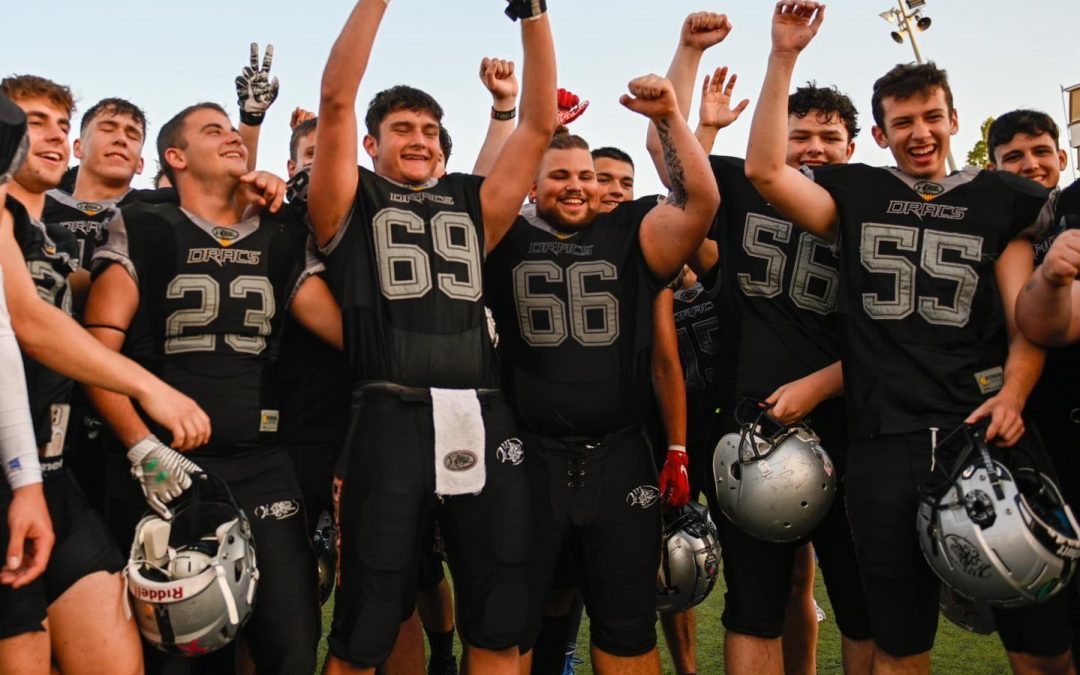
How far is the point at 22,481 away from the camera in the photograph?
7.85ft

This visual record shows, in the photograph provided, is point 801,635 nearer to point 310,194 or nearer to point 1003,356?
point 1003,356

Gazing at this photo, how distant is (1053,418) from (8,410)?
373cm

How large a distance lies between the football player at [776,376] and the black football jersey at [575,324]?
407mm

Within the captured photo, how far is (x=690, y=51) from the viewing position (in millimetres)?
4332

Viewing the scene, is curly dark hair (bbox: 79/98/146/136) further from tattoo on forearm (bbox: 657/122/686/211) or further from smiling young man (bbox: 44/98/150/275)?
tattoo on forearm (bbox: 657/122/686/211)

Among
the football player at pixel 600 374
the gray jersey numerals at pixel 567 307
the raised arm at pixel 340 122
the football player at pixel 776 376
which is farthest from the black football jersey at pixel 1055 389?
the raised arm at pixel 340 122

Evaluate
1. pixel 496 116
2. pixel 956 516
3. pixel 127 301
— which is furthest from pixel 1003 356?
pixel 127 301

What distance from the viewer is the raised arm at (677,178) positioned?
375 centimetres

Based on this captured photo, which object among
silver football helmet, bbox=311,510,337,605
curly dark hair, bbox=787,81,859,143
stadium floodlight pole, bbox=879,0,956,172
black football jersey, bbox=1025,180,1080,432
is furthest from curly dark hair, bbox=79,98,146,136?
stadium floodlight pole, bbox=879,0,956,172

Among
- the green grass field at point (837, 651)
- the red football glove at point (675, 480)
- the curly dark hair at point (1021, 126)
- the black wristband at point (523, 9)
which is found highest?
the black wristband at point (523, 9)

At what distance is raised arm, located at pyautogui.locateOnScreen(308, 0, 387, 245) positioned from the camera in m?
3.40

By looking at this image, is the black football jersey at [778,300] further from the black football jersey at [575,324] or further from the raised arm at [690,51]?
the raised arm at [690,51]

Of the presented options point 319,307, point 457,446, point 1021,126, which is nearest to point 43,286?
point 319,307

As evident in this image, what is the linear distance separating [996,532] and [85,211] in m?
4.04
